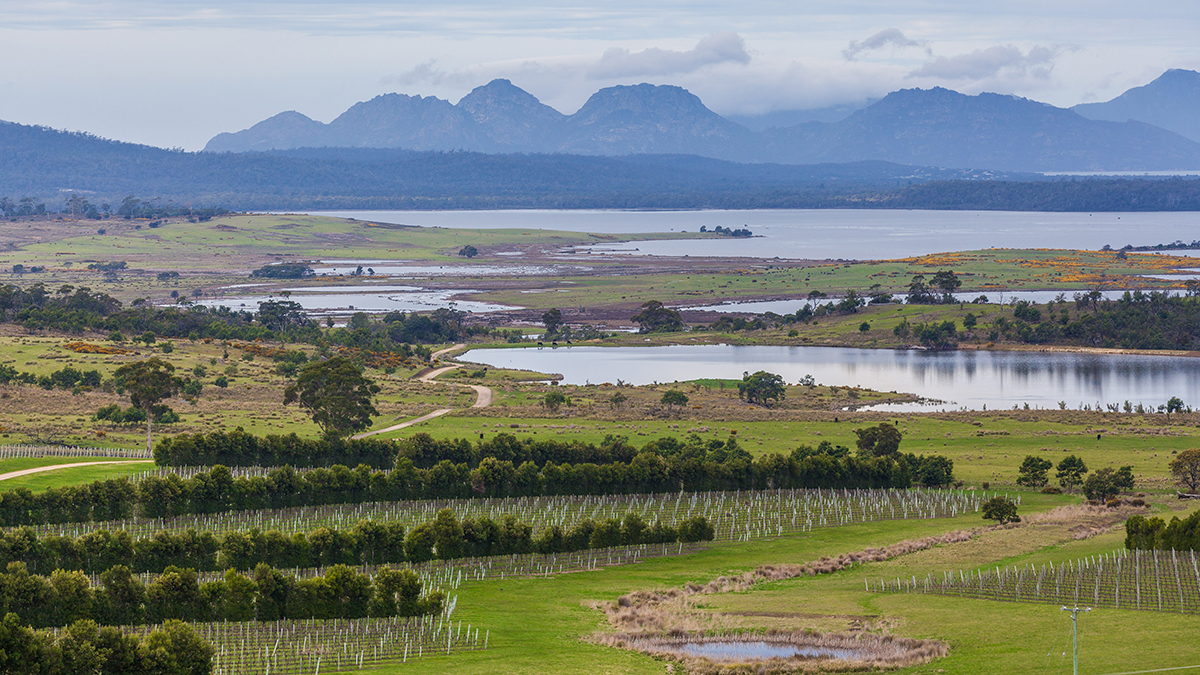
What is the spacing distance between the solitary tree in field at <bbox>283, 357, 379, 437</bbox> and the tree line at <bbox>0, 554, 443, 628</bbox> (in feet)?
145

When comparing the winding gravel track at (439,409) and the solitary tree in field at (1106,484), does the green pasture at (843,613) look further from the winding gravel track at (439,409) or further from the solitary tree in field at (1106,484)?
the winding gravel track at (439,409)

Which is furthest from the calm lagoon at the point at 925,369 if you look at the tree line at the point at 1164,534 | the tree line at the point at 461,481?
the tree line at the point at 1164,534

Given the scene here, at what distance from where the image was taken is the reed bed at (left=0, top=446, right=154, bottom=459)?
88500 mm

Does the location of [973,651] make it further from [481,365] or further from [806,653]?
[481,365]

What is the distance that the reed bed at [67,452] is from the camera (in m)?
88.5

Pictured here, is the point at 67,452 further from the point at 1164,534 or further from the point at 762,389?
the point at 1164,534

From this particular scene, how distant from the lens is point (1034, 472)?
87.1 metres

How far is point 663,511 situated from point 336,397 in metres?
34.5

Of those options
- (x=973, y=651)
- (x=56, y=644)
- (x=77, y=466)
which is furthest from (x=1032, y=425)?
(x=56, y=644)

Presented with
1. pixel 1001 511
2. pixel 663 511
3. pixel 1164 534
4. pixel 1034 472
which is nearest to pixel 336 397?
pixel 663 511

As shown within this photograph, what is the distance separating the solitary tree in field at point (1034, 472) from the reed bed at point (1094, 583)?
26.4 metres

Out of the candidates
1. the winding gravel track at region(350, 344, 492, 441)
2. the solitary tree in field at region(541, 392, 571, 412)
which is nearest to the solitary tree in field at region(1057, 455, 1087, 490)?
the solitary tree in field at region(541, 392, 571, 412)

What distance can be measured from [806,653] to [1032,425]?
2838 inches

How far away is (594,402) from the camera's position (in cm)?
12638
